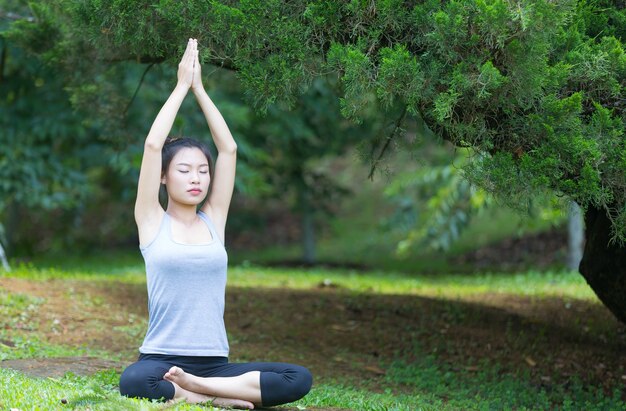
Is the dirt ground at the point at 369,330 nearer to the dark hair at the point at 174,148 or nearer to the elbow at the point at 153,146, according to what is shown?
the dark hair at the point at 174,148

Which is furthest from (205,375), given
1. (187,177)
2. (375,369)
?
(375,369)

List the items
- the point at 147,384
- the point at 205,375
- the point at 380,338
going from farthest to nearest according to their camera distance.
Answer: the point at 380,338
the point at 205,375
the point at 147,384

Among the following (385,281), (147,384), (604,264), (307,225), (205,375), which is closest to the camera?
(147,384)

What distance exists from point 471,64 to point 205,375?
7.66 ft

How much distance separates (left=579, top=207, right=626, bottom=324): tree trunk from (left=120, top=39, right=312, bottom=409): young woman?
3.18m

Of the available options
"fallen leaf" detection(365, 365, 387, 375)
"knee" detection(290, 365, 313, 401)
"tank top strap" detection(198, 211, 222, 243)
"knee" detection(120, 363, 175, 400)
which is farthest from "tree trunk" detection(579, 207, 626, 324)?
"knee" detection(120, 363, 175, 400)

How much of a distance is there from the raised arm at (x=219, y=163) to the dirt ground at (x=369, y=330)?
2.28m

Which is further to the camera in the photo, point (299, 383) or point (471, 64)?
point (471, 64)

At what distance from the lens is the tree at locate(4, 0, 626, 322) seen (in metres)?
5.05

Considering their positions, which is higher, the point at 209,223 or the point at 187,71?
the point at 187,71

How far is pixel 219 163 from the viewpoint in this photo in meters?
5.18

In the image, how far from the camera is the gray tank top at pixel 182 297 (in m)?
4.74

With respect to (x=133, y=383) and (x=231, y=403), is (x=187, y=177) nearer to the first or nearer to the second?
(x=133, y=383)

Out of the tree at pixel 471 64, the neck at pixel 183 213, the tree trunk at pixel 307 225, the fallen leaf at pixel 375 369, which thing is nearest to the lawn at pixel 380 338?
the fallen leaf at pixel 375 369
